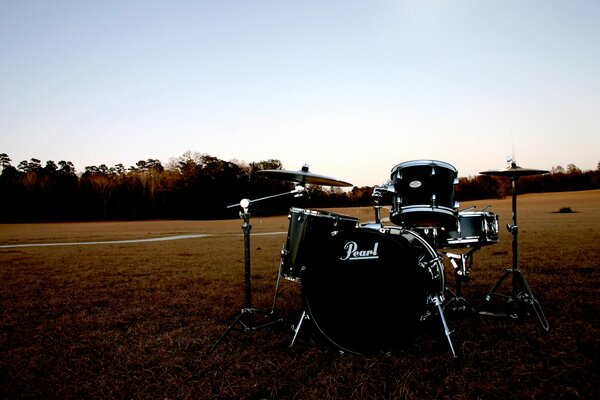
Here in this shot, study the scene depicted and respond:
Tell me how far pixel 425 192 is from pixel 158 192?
2737 inches

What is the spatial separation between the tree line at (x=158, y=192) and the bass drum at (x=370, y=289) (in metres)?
52.2

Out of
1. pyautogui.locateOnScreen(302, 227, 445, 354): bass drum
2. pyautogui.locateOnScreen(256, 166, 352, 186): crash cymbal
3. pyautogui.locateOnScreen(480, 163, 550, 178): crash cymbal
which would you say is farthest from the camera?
pyautogui.locateOnScreen(480, 163, 550, 178): crash cymbal

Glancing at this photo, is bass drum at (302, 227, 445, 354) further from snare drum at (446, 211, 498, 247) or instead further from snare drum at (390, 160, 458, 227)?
snare drum at (446, 211, 498, 247)

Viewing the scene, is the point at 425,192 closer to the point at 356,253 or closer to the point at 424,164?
the point at 424,164

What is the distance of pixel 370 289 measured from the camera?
4156 millimetres

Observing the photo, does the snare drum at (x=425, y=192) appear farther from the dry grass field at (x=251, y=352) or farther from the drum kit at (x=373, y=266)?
the dry grass field at (x=251, y=352)

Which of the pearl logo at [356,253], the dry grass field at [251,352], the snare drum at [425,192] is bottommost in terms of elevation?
the dry grass field at [251,352]

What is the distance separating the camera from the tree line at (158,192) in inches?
2346

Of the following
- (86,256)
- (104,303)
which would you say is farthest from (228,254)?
(104,303)

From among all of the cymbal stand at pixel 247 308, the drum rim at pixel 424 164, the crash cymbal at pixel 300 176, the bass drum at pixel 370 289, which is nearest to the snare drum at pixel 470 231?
the drum rim at pixel 424 164

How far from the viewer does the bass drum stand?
4.04 meters

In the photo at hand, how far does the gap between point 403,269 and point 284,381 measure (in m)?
1.62

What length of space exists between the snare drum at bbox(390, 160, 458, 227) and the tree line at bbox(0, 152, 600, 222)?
169 feet

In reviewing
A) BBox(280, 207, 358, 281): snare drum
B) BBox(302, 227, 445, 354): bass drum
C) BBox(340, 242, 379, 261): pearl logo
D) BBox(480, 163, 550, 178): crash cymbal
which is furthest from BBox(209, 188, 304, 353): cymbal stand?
BBox(480, 163, 550, 178): crash cymbal
